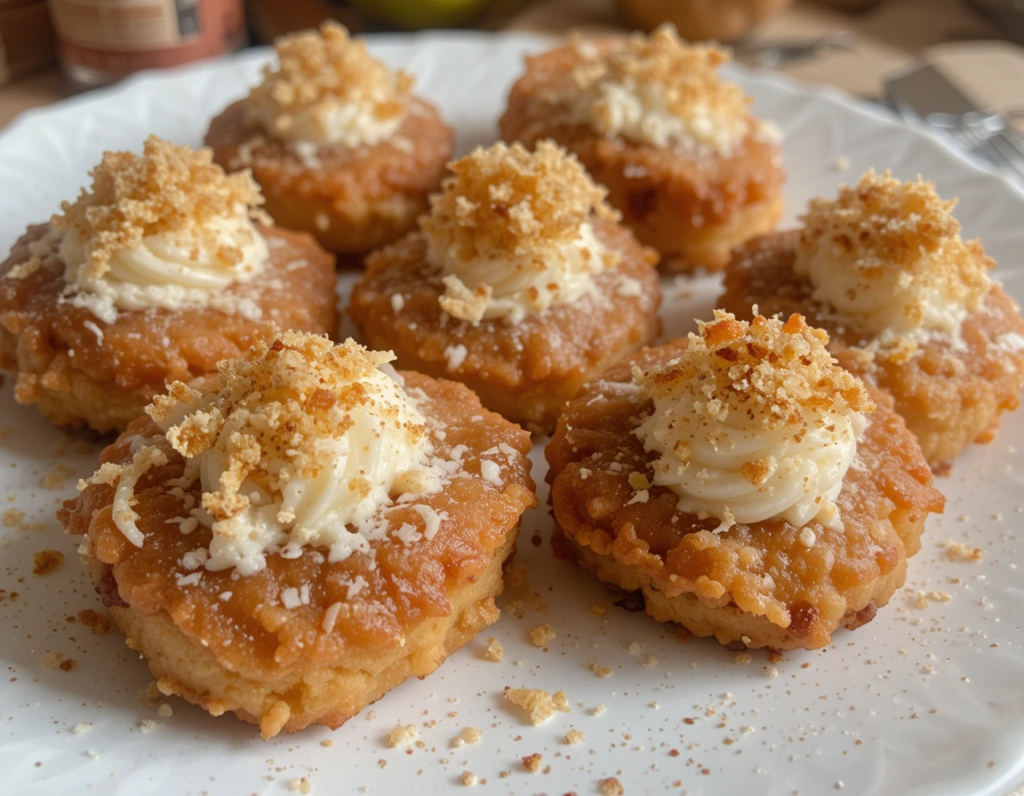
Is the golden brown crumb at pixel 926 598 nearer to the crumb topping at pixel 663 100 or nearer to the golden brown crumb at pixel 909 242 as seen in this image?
the golden brown crumb at pixel 909 242

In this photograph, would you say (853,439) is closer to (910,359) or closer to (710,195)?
(910,359)

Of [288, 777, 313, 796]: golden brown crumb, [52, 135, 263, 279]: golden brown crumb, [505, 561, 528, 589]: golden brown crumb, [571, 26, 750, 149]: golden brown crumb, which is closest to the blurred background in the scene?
[571, 26, 750, 149]: golden brown crumb

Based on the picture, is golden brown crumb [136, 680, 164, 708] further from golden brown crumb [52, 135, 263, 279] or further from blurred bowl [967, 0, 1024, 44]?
blurred bowl [967, 0, 1024, 44]

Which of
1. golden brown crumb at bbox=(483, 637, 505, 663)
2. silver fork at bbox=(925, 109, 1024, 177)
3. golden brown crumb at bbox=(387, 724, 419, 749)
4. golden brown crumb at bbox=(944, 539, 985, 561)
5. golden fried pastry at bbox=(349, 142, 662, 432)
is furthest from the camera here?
silver fork at bbox=(925, 109, 1024, 177)

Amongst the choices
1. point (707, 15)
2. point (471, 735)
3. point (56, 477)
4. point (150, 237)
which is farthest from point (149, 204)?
point (707, 15)

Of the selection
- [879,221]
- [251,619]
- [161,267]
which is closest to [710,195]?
[879,221]

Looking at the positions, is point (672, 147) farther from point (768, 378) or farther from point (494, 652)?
→ point (494, 652)

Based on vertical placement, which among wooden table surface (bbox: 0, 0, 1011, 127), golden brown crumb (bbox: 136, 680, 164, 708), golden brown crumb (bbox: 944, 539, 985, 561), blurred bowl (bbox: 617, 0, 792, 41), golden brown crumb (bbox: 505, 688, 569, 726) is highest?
blurred bowl (bbox: 617, 0, 792, 41)
